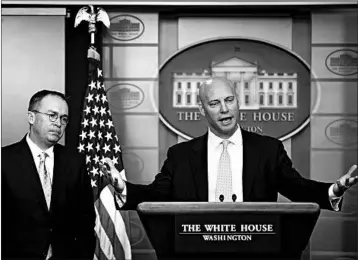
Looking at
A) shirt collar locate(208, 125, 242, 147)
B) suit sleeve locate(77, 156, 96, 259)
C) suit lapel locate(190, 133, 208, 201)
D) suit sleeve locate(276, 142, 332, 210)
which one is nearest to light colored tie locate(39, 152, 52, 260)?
suit sleeve locate(77, 156, 96, 259)

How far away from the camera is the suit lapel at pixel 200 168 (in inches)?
139

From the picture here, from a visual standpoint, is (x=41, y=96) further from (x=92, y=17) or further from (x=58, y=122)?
(x=92, y=17)

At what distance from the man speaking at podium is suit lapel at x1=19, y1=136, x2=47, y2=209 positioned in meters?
0.70

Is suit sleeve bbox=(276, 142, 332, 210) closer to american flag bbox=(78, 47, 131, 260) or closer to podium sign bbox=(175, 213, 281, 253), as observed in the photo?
podium sign bbox=(175, 213, 281, 253)

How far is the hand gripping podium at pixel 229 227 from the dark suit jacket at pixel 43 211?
140 centimetres

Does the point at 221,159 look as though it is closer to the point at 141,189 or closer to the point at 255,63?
the point at 141,189

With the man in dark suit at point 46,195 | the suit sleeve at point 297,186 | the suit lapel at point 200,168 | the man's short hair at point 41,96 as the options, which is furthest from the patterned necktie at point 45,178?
the suit sleeve at point 297,186

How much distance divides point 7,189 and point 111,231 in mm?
959

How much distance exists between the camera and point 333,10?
497cm

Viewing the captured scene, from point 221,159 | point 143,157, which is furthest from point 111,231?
point 221,159

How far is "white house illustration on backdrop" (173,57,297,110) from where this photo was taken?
198 inches

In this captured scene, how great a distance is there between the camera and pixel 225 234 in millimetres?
2434

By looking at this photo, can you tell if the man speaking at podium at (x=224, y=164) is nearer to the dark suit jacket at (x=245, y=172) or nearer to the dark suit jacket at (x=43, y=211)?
the dark suit jacket at (x=245, y=172)

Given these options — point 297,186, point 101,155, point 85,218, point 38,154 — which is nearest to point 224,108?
point 297,186
